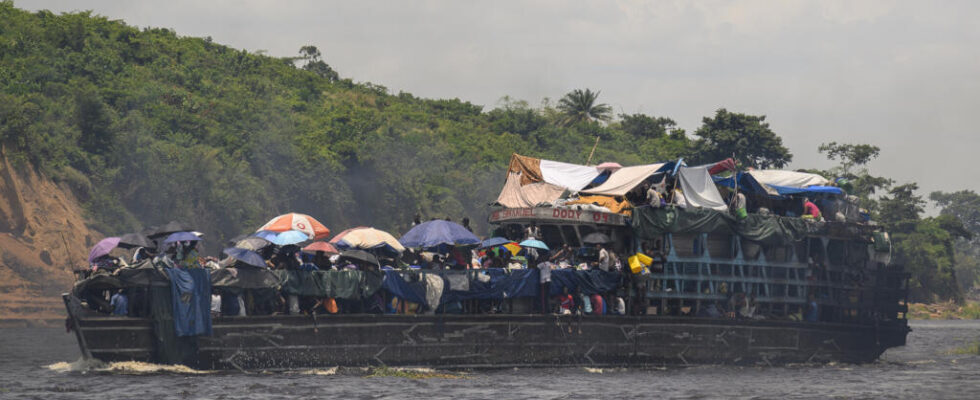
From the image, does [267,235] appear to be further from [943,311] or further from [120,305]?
[943,311]

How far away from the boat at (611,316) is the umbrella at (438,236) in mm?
817

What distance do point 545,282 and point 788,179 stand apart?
33.2 feet

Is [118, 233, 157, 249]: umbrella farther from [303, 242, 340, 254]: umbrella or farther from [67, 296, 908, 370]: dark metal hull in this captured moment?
[303, 242, 340, 254]: umbrella

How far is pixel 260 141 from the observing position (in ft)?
220

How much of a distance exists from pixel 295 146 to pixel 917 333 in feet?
125

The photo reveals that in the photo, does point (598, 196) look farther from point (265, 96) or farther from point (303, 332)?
point (265, 96)

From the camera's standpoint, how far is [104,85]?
64.1m

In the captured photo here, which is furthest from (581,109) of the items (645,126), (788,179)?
(788,179)

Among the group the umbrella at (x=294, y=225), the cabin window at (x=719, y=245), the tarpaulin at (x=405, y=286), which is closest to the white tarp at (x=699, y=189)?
the cabin window at (x=719, y=245)

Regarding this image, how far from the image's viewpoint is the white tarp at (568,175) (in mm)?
31531

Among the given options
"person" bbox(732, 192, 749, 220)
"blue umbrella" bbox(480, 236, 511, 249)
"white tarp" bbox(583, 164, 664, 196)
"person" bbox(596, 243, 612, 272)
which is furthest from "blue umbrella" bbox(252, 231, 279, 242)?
"person" bbox(732, 192, 749, 220)

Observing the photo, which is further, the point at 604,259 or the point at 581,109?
the point at 581,109

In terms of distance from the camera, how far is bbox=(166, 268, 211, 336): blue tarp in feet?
79.2

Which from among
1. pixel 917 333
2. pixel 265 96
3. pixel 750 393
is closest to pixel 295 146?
pixel 265 96
